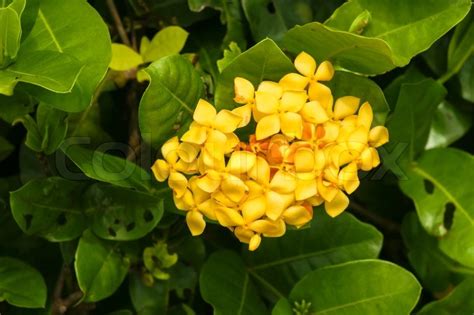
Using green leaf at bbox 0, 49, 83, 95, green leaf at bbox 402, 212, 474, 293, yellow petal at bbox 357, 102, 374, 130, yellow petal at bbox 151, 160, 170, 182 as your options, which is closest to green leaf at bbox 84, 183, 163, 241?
yellow petal at bbox 151, 160, 170, 182

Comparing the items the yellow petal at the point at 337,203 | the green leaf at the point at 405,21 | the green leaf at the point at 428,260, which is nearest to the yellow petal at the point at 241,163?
the yellow petal at the point at 337,203

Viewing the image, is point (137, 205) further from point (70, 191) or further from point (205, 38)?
point (205, 38)

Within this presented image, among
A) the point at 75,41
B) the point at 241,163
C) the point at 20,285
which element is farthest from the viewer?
the point at 20,285

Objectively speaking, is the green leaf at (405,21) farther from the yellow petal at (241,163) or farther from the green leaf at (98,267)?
the green leaf at (98,267)

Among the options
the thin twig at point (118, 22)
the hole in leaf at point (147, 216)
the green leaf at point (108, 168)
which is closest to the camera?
the green leaf at point (108, 168)

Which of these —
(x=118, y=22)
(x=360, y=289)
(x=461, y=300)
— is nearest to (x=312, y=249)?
(x=360, y=289)

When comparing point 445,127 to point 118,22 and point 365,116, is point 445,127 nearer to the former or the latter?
point 365,116

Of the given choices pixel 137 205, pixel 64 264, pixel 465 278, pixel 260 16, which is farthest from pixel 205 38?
pixel 465 278
